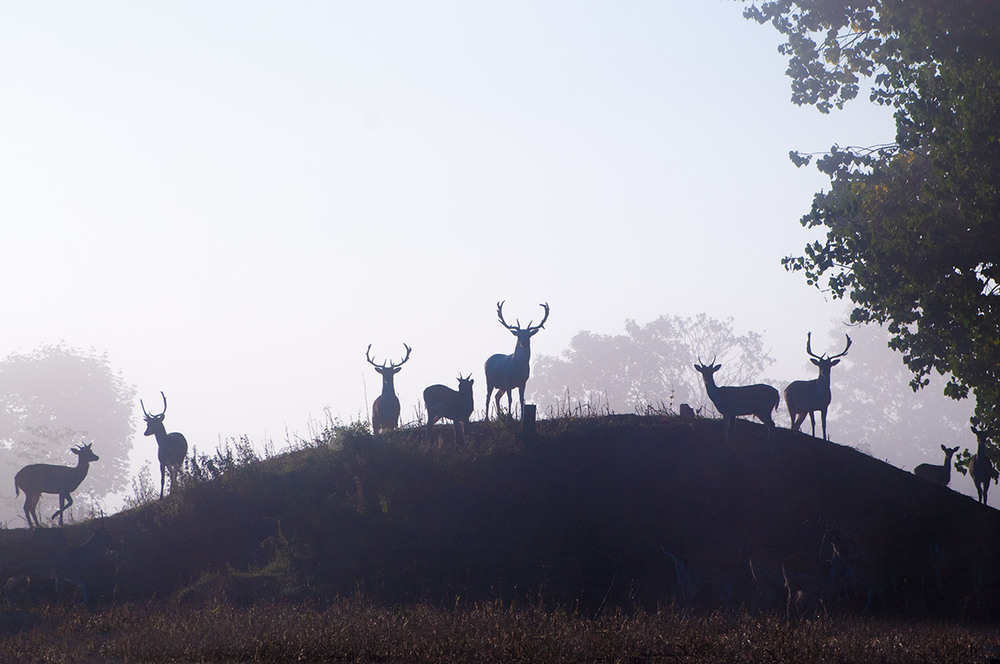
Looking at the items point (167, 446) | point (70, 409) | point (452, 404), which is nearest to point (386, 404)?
point (452, 404)

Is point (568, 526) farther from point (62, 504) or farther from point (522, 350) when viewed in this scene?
point (62, 504)

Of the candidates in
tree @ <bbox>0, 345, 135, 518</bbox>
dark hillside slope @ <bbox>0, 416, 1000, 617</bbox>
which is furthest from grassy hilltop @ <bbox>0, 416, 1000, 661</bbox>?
tree @ <bbox>0, 345, 135, 518</bbox>

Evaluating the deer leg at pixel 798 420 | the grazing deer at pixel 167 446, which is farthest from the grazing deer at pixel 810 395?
the grazing deer at pixel 167 446

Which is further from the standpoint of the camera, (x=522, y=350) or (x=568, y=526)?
(x=522, y=350)

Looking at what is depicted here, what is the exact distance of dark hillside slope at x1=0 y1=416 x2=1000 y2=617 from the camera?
17156 mm

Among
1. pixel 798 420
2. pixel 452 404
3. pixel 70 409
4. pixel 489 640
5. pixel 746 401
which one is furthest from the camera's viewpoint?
pixel 70 409

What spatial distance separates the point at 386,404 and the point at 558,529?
645 centimetres

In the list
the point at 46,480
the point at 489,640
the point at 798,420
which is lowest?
the point at 489,640

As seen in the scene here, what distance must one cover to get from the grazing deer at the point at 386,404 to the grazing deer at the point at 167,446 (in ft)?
16.8

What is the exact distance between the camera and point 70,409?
73250 mm

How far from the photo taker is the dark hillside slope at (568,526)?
675 inches

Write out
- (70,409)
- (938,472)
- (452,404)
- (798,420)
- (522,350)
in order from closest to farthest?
(452,404)
(522,350)
(798,420)
(938,472)
(70,409)

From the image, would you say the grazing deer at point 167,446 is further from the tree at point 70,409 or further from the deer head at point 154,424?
the tree at point 70,409

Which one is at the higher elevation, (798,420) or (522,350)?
(522,350)
